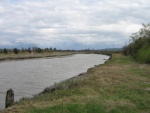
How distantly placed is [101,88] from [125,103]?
12.6ft

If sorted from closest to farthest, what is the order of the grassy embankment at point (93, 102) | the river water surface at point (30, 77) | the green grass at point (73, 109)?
the green grass at point (73, 109)
the grassy embankment at point (93, 102)
the river water surface at point (30, 77)

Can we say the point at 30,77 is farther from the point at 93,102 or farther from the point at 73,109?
the point at 73,109

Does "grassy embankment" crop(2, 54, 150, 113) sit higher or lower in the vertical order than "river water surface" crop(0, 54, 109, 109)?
higher

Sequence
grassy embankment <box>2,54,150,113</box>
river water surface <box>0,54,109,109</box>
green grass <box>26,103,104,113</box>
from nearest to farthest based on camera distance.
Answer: green grass <box>26,103,104,113</box>, grassy embankment <box>2,54,150,113</box>, river water surface <box>0,54,109,109</box>

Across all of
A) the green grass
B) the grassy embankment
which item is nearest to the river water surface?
the grassy embankment

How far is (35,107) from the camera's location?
11.7 m

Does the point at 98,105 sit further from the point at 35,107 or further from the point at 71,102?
the point at 35,107

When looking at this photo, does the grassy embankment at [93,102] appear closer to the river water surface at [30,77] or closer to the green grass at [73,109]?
the green grass at [73,109]

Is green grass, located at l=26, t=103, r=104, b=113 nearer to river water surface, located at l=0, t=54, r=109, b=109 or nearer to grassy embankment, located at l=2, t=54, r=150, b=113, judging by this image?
grassy embankment, located at l=2, t=54, r=150, b=113

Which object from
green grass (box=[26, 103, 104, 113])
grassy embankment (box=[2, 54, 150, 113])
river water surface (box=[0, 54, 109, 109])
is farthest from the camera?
river water surface (box=[0, 54, 109, 109])

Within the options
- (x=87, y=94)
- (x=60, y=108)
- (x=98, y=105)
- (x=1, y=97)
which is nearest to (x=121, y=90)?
(x=87, y=94)

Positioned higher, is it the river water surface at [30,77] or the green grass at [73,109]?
the green grass at [73,109]

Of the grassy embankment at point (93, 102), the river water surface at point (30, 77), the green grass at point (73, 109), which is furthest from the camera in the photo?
the river water surface at point (30, 77)

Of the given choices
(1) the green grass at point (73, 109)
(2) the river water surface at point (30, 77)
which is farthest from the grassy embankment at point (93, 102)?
(2) the river water surface at point (30, 77)
